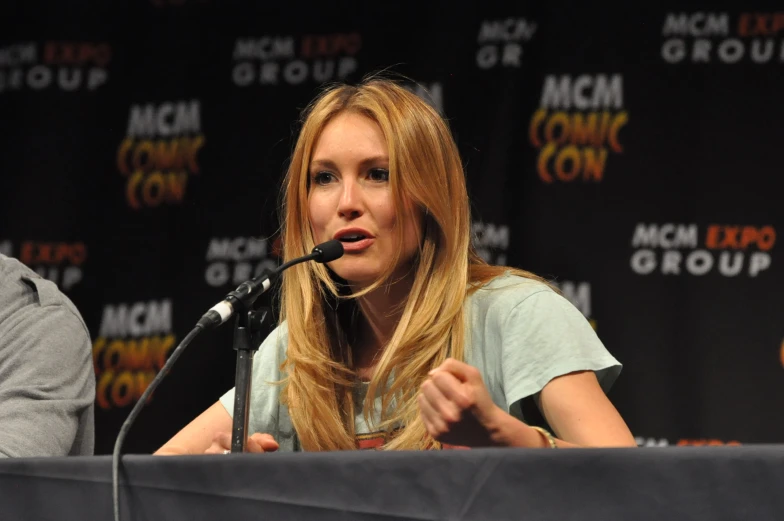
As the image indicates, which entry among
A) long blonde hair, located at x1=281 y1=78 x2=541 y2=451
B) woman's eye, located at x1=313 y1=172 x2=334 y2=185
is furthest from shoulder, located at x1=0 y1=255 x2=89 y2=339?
woman's eye, located at x1=313 y1=172 x2=334 y2=185

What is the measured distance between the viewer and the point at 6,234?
3303 mm

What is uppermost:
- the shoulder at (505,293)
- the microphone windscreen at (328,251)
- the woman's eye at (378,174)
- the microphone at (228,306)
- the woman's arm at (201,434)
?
the woman's eye at (378,174)

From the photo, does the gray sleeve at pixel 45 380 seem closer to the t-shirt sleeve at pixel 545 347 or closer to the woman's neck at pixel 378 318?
the woman's neck at pixel 378 318

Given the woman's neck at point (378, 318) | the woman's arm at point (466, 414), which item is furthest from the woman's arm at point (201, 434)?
the woman's arm at point (466, 414)

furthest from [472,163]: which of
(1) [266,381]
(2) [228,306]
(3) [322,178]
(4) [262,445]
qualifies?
(2) [228,306]

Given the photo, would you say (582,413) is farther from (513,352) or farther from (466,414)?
(466,414)

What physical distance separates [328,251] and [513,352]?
1.44 ft

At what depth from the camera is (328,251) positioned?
5.16ft

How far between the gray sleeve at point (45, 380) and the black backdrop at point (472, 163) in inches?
45.6

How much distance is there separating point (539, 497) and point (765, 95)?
7.34ft

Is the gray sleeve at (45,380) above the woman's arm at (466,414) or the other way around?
the other way around

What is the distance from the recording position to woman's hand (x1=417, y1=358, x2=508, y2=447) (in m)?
1.23

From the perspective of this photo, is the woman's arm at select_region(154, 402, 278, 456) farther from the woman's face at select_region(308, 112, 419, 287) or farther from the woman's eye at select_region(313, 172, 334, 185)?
the woman's eye at select_region(313, 172, 334, 185)

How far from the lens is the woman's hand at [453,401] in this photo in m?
1.23
